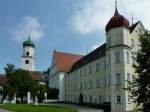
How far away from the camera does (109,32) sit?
39.4 meters

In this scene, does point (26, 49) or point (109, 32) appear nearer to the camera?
point (109, 32)

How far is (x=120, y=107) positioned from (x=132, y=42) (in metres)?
11.1

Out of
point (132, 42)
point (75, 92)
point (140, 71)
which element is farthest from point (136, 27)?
point (140, 71)

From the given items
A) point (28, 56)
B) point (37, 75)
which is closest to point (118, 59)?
point (37, 75)

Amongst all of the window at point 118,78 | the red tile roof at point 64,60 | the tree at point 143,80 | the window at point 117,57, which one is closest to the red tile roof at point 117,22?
the window at point 117,57

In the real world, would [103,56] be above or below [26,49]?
below

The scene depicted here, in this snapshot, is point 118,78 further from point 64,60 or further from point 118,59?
point 64,60

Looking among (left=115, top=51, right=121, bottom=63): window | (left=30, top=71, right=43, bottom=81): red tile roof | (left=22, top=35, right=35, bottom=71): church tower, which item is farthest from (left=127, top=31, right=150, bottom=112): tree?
(left=22, top=35, right=35, bottom=71): church tower

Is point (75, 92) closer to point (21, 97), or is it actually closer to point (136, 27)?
point (21, 97)

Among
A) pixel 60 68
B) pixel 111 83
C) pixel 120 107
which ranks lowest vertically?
pixel 120 107

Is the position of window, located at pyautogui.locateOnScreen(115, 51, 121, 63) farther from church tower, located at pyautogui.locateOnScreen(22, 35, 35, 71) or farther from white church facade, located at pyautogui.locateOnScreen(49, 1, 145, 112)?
church tower, located at pyautogui.locateOnScreen(22, 35, 35, 71)

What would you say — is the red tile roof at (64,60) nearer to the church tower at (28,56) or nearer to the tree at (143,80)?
the church tower at (28,56)

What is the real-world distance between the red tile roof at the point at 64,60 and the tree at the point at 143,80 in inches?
2159

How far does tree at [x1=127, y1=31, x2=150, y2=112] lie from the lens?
12.1 m
